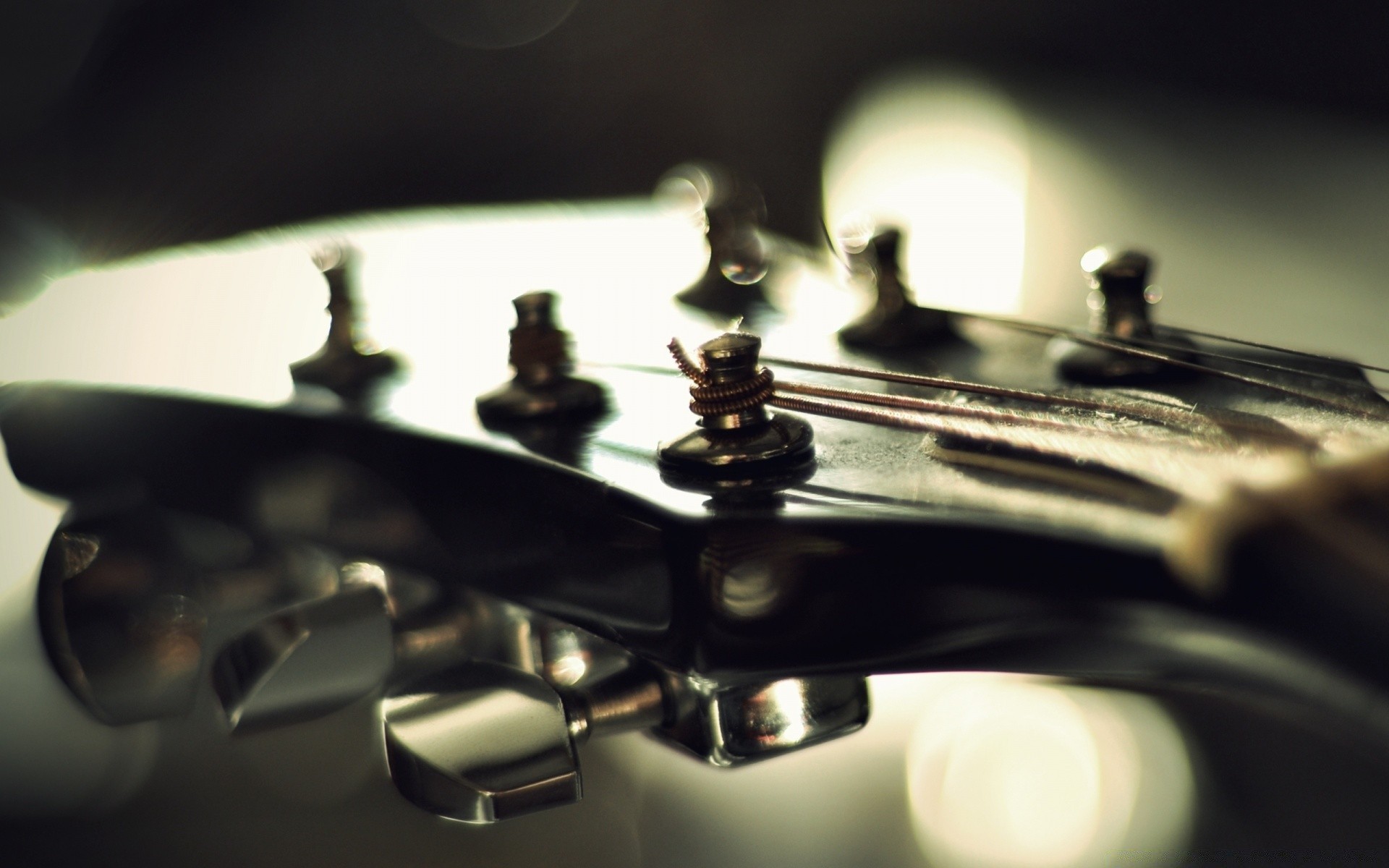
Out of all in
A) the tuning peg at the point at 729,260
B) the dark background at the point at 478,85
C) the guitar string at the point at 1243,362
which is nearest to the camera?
the guitar string at the point at 1243,362

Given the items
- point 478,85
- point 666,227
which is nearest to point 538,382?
point 666,227

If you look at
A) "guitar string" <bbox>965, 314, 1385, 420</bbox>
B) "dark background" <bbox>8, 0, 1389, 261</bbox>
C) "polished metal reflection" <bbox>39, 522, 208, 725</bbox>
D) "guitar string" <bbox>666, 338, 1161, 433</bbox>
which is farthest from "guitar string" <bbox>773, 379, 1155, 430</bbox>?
"dark background" <bbox>8, 0, 1389, 261</bbox>

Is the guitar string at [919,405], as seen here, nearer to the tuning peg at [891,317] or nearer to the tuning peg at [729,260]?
the tuning peg at [891,317]

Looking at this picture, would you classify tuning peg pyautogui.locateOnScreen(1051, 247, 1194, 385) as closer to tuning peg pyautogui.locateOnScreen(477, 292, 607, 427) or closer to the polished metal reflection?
tuning peg pyautogui.locateOnScreen(477, 292, 607, 427)

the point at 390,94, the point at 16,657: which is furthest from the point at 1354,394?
the point at 390,94

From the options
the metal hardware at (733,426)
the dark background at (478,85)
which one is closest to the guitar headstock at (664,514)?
the metal hardware at (733,426)

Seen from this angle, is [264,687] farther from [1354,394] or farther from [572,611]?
[1354,394]

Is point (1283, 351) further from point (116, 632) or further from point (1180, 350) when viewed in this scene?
point (116, 632)

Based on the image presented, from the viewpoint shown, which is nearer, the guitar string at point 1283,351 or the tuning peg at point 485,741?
the tuning peg at point 485,741
